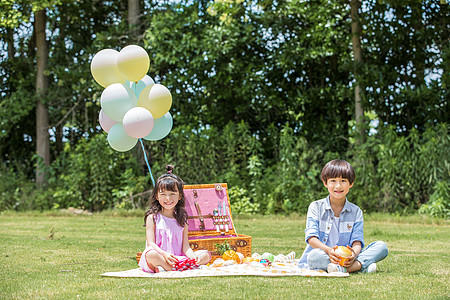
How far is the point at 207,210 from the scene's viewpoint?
19.3 ft

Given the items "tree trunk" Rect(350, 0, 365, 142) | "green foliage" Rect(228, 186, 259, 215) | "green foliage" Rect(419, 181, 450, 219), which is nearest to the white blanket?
"green foliage" Rect(419, 181, 450, 219)

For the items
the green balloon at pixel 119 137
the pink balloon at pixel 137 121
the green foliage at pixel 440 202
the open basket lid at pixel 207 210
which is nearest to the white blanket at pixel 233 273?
the open basket lid at pixel 207 210

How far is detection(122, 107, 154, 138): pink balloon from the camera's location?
211 inches

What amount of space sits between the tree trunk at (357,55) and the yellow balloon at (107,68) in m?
6.99

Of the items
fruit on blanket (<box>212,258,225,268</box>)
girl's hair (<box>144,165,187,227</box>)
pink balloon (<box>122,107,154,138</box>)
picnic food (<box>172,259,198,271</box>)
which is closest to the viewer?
picnic food (<box>172,259,198,271</box>)

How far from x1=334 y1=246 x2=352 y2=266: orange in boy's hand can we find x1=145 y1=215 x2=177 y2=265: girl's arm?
1420mm

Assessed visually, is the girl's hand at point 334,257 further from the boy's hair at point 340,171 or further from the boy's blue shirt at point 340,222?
the boy's hair at point 340,171

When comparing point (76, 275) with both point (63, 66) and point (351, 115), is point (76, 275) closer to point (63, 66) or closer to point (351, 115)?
point (351, 115)

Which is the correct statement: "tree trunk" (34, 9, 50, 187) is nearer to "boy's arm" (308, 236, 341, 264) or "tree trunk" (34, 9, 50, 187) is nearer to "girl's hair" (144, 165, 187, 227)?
"girl's hair" (144, 165, 187, 227)

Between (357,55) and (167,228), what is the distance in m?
8.13

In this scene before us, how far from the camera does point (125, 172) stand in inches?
491

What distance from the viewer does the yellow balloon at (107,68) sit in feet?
18.2

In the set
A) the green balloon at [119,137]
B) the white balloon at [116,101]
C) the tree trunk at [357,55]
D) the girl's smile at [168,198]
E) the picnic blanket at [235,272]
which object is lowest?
the picnic blanket at [235,272]

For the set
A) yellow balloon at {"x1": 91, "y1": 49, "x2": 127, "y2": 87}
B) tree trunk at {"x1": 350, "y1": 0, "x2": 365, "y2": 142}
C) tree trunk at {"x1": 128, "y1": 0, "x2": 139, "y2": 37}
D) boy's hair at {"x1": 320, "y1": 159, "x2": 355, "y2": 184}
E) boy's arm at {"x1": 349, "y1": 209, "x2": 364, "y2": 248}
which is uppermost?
tree trunk at {"x1": 128, "y1": 0, "x2": 139, "y2": 37}
